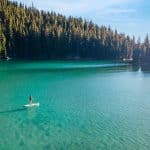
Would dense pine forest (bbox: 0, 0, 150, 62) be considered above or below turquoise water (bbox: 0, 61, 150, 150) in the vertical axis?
above

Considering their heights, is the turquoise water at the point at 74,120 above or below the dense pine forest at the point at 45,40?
below

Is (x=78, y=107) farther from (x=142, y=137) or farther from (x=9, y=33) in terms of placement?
(x=9, y=33)

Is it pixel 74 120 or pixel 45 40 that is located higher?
pixel 45 40

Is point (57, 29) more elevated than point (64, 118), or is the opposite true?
point (57, 29)

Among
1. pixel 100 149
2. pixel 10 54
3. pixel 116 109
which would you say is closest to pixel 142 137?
pixel 100 149

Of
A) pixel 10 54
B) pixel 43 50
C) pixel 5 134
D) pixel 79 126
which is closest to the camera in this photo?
pixel 5 134

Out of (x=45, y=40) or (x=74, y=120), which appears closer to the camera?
(x=74, y=120)

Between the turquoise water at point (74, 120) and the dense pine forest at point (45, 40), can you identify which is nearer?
the turquoise water at point (74, 120)

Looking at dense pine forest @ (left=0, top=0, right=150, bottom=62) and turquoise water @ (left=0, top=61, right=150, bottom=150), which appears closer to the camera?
turquoise water @ (left=0, top=61, right=150, bottom=150)
